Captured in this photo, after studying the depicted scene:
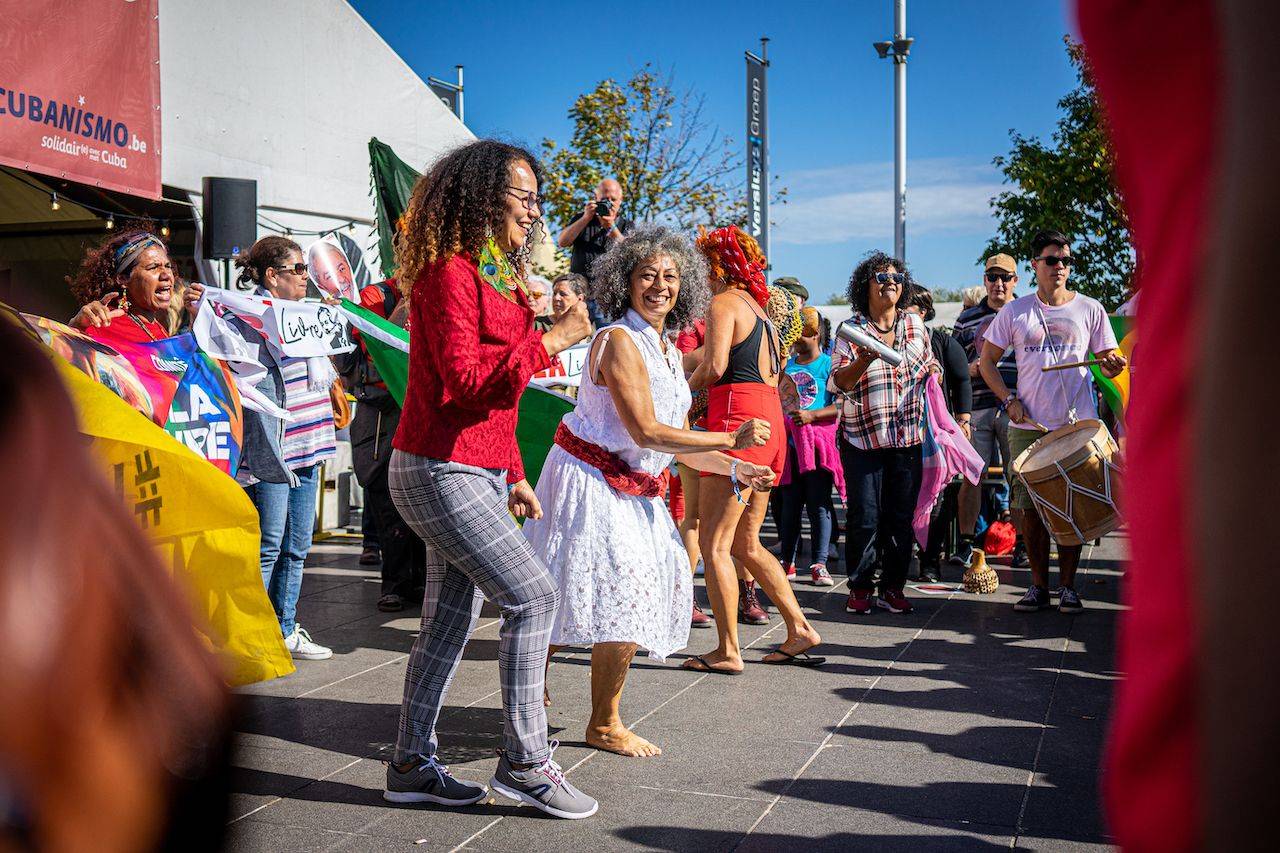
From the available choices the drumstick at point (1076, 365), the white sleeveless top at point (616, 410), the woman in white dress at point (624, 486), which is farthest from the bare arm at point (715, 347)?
the drumstick at point (1076, 365)

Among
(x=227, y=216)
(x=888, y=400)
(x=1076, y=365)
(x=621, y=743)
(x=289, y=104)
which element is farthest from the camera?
(x=289, y=104)

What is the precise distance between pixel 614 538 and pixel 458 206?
143cm

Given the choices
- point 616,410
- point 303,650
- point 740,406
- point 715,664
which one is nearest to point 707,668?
point 715,664

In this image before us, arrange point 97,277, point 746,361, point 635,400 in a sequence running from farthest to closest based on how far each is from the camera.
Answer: point 746,361
point 97,277
point 635,400

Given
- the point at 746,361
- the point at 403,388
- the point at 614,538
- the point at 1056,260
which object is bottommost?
the point at 614,538

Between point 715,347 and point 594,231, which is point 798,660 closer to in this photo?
point 715,347

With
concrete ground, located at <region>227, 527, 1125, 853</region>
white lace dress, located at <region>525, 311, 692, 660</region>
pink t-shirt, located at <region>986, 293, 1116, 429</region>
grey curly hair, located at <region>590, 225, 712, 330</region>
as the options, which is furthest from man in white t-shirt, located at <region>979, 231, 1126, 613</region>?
white lace dress, located at <region>525, 311, 692, 660</region>

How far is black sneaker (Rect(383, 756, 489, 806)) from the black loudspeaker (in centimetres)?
700

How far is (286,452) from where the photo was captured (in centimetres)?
626

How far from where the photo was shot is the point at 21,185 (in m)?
11.4

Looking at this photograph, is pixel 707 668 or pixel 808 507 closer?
pixel 707 668

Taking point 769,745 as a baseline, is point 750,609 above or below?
above

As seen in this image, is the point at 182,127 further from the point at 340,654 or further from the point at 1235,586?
the point at 1235,586

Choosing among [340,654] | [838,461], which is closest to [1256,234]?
[340,654]
